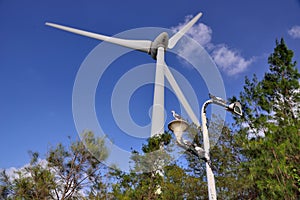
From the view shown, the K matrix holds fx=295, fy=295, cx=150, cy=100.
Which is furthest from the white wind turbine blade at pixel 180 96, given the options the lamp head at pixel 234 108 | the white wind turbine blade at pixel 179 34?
the lamp head at pixel 234 108

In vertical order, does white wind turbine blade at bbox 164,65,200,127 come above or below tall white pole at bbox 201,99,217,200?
above

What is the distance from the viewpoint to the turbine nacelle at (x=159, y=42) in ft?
51.5

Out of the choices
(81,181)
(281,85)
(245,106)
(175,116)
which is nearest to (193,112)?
(245,106)

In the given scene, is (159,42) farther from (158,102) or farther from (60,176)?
(60,176)

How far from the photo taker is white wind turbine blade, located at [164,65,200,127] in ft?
38.8

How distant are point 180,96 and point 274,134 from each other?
6070 millimetres

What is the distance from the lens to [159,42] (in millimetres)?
15711

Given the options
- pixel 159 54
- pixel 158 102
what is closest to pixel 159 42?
pixel 159 54

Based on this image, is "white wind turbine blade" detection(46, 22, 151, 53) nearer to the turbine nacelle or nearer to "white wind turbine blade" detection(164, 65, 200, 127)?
the turbine nacelle

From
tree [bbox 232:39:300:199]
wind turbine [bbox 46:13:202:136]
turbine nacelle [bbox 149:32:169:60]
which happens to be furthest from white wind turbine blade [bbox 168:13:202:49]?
tree [bbox 232:39:300:199]

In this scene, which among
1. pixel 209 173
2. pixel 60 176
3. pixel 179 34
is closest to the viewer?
pixel 209 173

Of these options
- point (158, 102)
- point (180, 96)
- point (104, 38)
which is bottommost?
point (158, 102)

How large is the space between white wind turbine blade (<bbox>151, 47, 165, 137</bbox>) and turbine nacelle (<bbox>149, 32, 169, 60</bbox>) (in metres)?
1.13

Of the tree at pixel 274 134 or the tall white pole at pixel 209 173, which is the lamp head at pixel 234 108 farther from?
the tree at pixel 274 134
